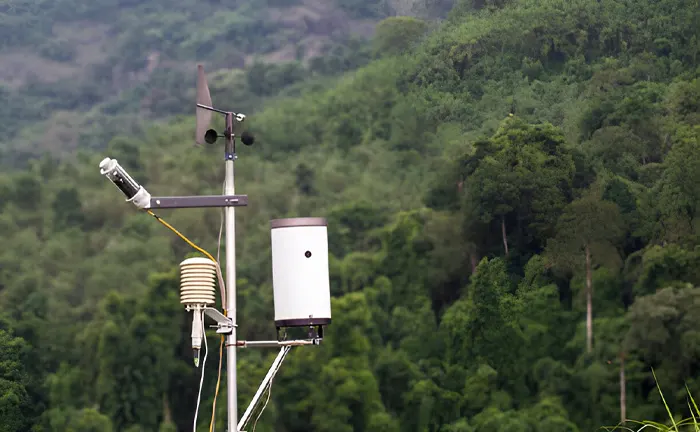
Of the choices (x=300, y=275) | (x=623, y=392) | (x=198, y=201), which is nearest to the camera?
(x=198, y=201)

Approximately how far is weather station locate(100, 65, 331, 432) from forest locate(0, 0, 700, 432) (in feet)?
41.3

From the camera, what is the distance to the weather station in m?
3.29

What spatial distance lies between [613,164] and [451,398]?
5.56 metres

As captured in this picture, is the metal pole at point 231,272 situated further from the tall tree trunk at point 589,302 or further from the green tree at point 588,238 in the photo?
the green tree at point 588,238

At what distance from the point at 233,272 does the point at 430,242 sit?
701 inches

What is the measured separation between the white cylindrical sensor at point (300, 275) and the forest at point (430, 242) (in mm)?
12592

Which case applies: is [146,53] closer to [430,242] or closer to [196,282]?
[430,242]

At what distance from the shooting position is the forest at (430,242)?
62.1ft

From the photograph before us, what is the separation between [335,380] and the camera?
18.9 meters

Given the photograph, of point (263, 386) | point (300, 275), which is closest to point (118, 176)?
point (300, 275)

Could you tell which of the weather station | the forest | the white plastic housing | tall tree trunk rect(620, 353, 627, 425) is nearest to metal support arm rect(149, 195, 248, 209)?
the weather station

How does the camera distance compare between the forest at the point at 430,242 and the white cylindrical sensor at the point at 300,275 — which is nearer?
the white cylindrical sensor at the point at 300,275

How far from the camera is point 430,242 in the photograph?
69.4 ft

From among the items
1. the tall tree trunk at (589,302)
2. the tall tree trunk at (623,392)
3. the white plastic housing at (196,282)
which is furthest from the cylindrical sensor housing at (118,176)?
the tall tree trunk at (589,302)
